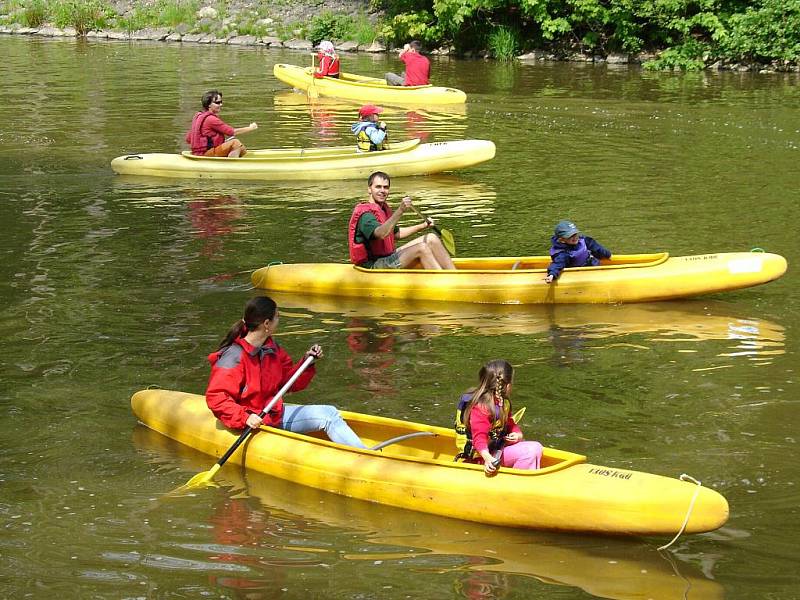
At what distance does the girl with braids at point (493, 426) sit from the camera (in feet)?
24.6

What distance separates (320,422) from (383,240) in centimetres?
426

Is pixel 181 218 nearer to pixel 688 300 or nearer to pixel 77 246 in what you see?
pixel 77 246

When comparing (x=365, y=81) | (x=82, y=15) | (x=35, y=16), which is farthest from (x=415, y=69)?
(x=35, y=16)

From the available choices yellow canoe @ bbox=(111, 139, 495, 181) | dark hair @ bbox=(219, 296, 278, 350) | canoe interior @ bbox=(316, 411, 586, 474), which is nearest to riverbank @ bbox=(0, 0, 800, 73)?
yellow canoe @ bbox=(111, 139, 495, 181)

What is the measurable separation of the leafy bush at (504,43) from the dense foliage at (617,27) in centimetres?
3

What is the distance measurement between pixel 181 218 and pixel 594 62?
18.5 metres

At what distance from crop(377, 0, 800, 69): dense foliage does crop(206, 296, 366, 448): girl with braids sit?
22.8m

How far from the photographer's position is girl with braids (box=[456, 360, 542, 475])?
751 cm

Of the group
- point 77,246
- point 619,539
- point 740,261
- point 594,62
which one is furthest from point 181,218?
point 594,62

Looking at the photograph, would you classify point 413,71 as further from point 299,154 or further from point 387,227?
point 387,227

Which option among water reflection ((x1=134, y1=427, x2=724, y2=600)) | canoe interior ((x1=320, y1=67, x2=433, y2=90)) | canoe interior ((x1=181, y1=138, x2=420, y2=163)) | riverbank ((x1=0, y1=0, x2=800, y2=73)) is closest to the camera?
water reflection ((x1=134, y1=427, x2=724, y2=600))

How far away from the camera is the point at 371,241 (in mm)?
12273

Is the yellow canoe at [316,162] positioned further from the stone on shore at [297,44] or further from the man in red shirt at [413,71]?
the stone on shore at [297,44]

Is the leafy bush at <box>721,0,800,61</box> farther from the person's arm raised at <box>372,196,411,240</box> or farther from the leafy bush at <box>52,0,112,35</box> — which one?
the leafy bush at <box>52,0,112,35</box>
